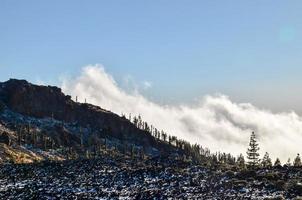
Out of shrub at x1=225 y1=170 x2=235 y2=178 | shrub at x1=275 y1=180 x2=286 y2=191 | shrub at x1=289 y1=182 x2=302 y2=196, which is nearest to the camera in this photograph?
shrub at x1=289 y1=182 x2=302 y2=196

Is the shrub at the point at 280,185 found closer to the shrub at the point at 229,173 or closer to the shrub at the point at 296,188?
the shrub at the point at 296,188

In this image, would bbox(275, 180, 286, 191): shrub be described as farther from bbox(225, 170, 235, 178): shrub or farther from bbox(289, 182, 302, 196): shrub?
bbox(225, 170, 235, 178): shrub

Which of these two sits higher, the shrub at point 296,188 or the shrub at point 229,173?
the shrub at point 229,173

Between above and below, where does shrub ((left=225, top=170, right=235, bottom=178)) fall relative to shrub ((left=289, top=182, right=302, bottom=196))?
above

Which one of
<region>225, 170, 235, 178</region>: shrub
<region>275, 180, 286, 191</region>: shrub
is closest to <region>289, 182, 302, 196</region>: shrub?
<region>275, 180, 286, 191</region>: shrub

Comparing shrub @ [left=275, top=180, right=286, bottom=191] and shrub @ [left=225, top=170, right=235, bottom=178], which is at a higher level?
shrub @ [left=225, top=170, right=235, bottom=178]

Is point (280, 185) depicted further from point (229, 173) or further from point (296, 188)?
point (229, 173)

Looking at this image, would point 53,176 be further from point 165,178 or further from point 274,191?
point 274,191

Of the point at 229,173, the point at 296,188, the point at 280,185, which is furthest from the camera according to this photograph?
the point at 229,173

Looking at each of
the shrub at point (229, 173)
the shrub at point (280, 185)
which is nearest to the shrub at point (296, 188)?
the shrub at point (280, 185)

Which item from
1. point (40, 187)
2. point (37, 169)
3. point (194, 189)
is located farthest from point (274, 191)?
point (37, 169)

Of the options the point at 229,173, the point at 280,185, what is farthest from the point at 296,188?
the point at 229,173

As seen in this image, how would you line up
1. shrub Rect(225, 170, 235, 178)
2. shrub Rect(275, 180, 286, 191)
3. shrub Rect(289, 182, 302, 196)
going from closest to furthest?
shrub Rect(289, 182, 302, 196)
shrub Rect(275, 180, 286, 191)
shrub Rect(225, 170, 235, 178)

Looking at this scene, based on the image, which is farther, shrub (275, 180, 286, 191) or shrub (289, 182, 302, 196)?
shrub (275, 180, 286, 191)
